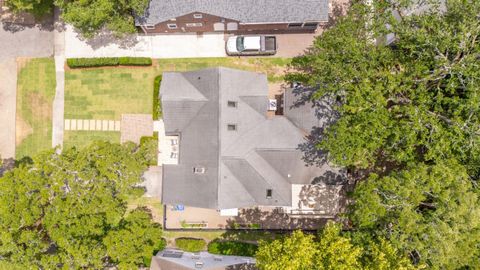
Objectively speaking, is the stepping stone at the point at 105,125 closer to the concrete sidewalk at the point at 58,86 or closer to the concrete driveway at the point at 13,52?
the concrete sidewalk at the point at 58,86

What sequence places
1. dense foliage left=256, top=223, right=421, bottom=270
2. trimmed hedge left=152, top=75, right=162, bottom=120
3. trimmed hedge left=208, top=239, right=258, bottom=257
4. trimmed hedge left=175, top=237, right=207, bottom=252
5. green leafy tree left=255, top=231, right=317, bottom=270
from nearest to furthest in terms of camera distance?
dense foliage left=256, top=223, right=421, bottom=270 → green leafy tree left=255, top=231, right=317, bottom=270 → trimmed hedge left=175, top=237, right=207, bottom=252 → trimmed hedge left=208, top=239, right=258, bottom=257 → trimmed hedge left=152, top=75, right=162, bottom=120

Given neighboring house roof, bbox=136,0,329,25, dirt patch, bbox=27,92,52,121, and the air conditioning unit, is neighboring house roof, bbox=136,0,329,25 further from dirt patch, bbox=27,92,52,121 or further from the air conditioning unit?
dirt patch, bbox=27,92,52,121

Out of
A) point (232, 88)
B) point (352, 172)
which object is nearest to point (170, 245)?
point (232, 88)

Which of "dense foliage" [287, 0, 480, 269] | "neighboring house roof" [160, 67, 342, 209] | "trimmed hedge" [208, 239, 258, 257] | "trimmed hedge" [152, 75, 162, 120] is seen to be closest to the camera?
"dense foliage" [287, 0, 480, 269]

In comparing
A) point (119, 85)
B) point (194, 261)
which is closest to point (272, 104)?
point (119, 85)

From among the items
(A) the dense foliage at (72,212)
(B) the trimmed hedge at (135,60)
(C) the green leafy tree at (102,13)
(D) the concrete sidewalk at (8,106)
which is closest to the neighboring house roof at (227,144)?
(B) the trimmed hedge at (135,60)

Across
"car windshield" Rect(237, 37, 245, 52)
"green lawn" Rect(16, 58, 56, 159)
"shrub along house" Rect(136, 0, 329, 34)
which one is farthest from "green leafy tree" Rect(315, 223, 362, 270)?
"green lawn" Rect(16, 58, 56, 159)

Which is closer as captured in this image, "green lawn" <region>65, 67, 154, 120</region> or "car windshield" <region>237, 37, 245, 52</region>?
"car windshield" <region>237, 37, 245, 52</region>
